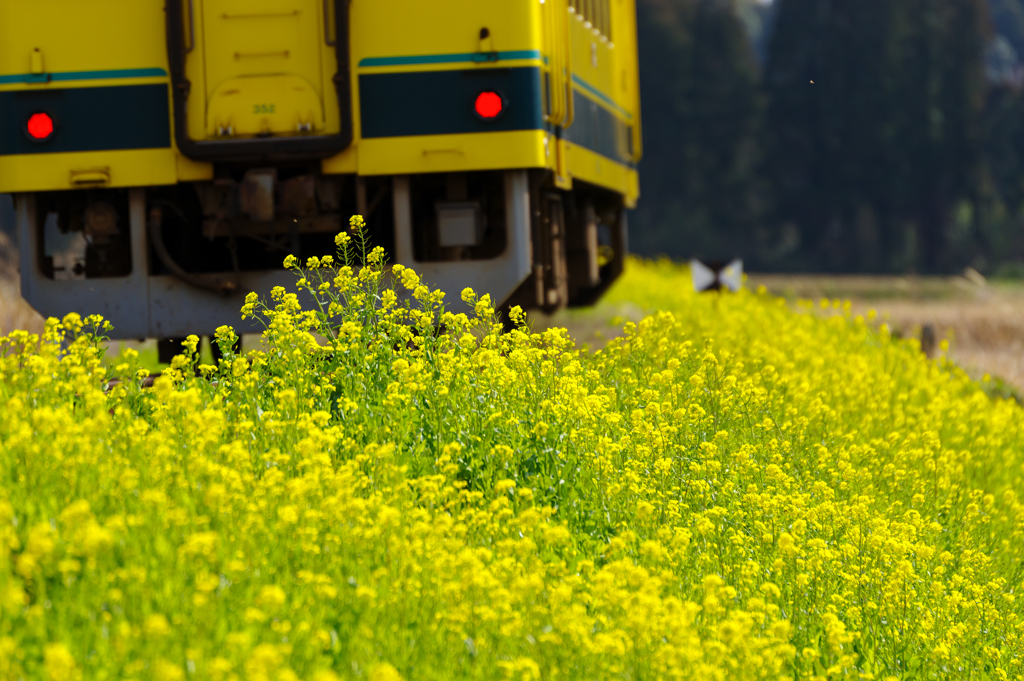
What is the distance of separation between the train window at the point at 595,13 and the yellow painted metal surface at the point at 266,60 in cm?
187

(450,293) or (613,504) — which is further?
(450,293)

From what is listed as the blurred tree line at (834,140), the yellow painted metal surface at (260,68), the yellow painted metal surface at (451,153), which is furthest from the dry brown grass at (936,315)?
the blurred tree line at (834,140)

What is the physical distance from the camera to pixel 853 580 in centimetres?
445

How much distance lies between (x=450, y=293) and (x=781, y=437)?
2.52m

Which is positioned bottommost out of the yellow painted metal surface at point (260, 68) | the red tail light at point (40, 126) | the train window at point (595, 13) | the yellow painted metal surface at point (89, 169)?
the yellow painted metal surface at point (89, 169)

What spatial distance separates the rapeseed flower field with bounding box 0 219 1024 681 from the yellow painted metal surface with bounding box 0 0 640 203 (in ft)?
6.04

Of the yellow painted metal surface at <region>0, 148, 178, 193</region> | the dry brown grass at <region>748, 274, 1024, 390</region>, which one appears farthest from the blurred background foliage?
the yellow painted metal surface at <region>0, 148, 178, 193</region>

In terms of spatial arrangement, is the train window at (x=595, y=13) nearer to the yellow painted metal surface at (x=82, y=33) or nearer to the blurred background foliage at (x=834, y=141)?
the yellow painted metal surface at (x=82, y=33)

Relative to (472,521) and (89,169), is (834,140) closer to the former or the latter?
(89,169)

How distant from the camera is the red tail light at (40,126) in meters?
7.83

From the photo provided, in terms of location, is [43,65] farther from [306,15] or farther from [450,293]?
[450,293]

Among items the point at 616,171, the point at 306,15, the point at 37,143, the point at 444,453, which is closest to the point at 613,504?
the point at 444,453

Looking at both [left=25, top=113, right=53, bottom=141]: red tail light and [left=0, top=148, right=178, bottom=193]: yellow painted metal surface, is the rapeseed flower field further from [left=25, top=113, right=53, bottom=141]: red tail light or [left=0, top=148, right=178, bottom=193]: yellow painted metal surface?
[left=25, top=113, right=53, bottom=141]: red tail light

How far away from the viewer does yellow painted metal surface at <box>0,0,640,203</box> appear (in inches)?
304
